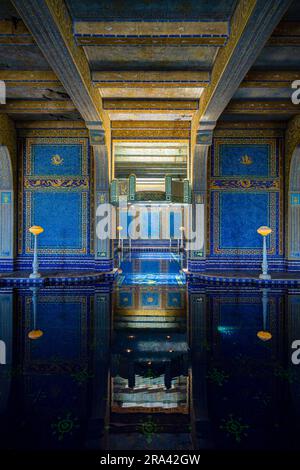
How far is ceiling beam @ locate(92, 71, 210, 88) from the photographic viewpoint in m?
5.25

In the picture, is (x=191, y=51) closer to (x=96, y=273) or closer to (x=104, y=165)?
(x=104, y=165)

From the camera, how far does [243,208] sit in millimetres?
8172

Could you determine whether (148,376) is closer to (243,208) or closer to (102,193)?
(102,193)

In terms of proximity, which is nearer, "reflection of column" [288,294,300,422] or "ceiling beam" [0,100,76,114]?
"reflection of column" [288,294,300,422]

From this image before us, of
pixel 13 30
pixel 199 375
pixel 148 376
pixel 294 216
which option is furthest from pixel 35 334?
pixel 294 216

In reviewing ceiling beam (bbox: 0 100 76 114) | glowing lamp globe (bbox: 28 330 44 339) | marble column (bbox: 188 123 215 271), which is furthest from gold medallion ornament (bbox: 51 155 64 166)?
glowing lamp globe (bbox: 28 330 44 339)

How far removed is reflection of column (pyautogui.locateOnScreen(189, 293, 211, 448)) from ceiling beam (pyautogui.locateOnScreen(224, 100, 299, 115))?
14.8 feet

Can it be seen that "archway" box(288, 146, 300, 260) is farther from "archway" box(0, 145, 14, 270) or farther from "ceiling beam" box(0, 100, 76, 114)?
"archway" box(0, 145, 14, 270)

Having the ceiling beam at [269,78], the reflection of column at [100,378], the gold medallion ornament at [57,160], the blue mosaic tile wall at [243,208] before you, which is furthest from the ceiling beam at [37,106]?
the reflection of column at [100,378]

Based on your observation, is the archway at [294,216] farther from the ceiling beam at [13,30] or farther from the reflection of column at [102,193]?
the ceiling beam at [13,30]

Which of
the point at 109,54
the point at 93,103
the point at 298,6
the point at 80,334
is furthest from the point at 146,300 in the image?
the point at 298,6

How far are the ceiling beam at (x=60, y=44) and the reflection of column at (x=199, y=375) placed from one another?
3.71 meters

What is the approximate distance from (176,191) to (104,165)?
1.95m

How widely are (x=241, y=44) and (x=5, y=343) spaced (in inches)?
172
